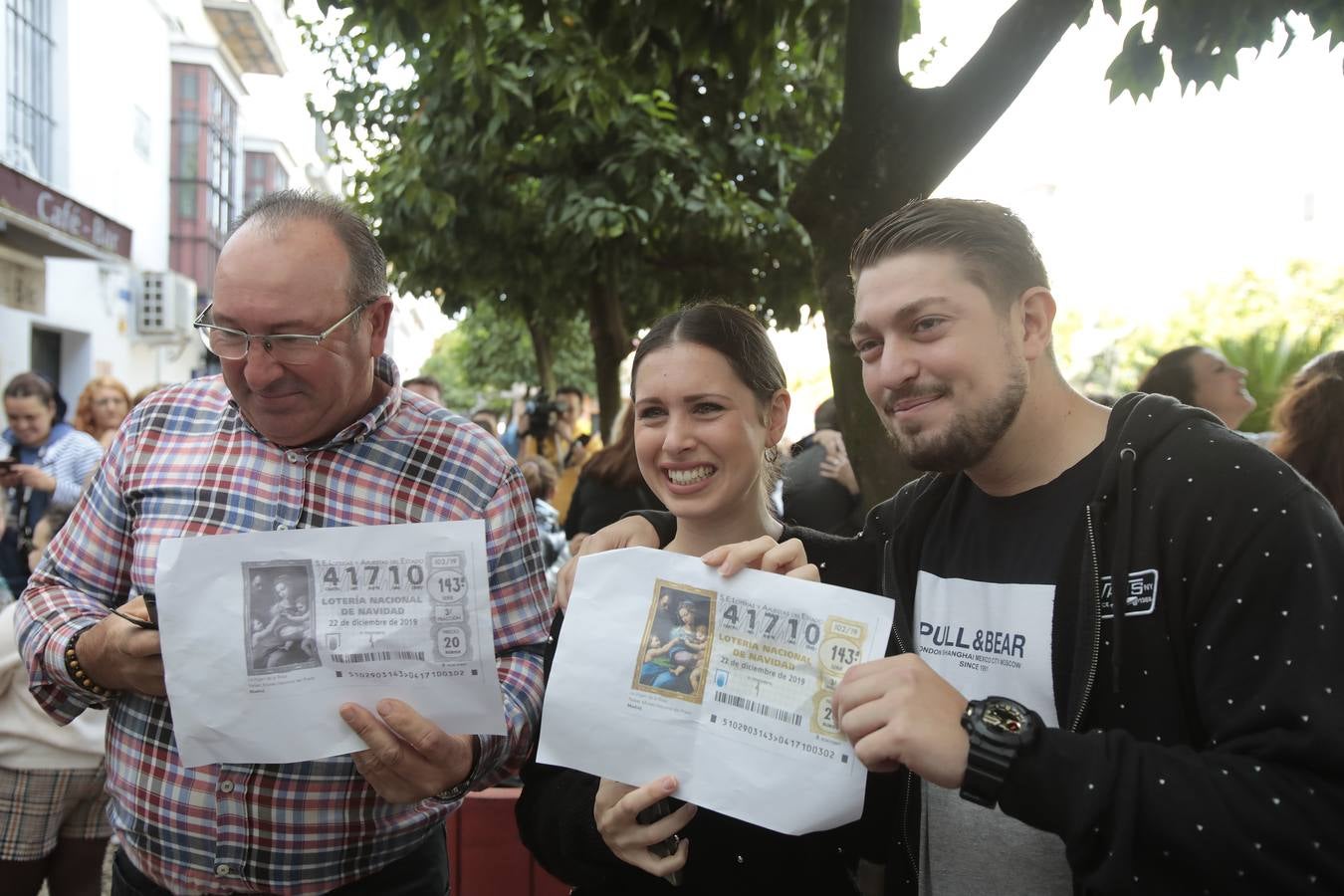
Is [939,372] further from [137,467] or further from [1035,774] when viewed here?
[137,467]

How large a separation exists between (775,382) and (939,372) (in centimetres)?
62

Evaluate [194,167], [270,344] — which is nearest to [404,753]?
[270,344]

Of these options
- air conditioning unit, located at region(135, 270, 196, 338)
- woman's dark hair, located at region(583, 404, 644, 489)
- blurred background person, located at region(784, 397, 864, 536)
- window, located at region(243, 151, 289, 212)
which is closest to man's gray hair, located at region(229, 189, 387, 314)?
woman's dark hair, located at region(583, 404, 644, 489)

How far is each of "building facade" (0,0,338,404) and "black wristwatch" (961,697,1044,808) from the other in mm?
10281

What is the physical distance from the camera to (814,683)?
1.49 m

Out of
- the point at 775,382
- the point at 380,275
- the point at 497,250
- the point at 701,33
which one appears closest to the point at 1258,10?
the point at 701,33

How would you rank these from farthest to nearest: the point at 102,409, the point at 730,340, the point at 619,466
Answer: the point at 102,409 < the point at 619,466 < the point at 730,340

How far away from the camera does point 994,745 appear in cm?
131

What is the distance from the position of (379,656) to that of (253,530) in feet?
1.48

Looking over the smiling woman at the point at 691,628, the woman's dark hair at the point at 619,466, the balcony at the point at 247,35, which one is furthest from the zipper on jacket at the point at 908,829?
the balcony at the point at 247,35

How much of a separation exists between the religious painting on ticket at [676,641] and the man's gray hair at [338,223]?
0.94 meters

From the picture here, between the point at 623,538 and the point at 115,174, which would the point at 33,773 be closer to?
the point at 623,538

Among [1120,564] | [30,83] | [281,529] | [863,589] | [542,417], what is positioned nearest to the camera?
[1120,564]

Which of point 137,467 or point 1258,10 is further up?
point 1258,10
